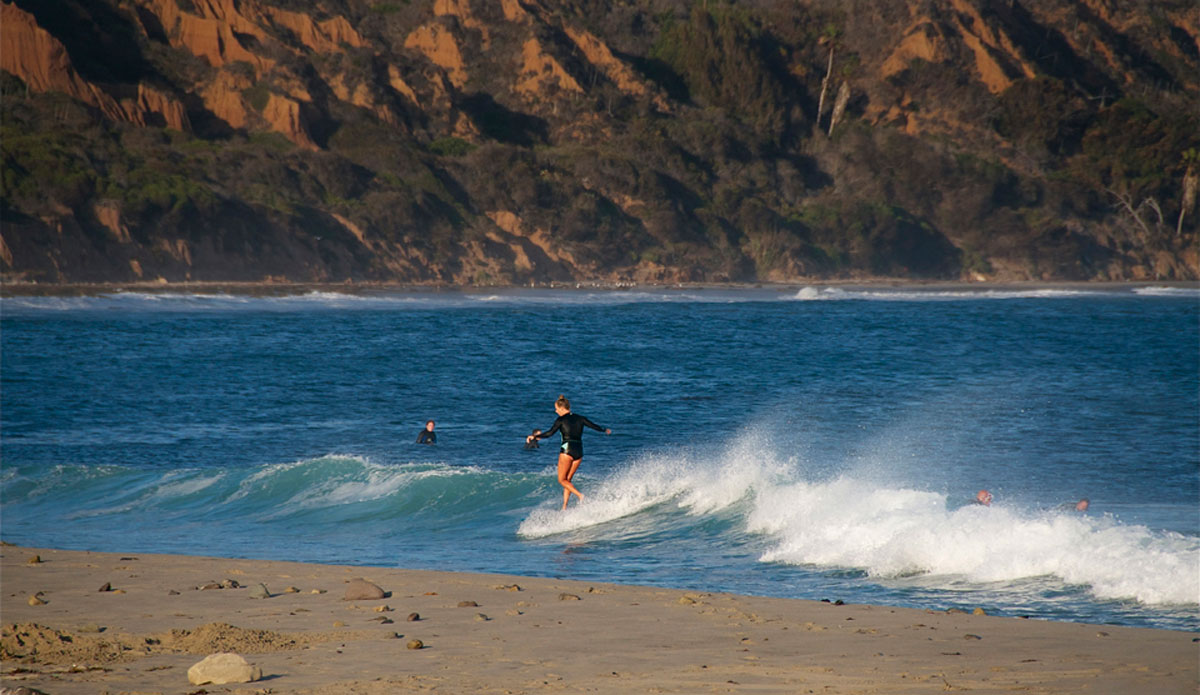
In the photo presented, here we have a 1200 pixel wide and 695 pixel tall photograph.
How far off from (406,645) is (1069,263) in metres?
93.5

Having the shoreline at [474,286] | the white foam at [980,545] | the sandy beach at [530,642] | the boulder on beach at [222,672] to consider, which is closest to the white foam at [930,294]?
the shoreline at [474,286]

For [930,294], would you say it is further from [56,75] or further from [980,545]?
[980,545]

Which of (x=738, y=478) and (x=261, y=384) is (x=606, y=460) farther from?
(x=261, y=384)

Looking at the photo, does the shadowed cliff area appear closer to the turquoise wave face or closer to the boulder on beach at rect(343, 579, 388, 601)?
the turquoise wave face

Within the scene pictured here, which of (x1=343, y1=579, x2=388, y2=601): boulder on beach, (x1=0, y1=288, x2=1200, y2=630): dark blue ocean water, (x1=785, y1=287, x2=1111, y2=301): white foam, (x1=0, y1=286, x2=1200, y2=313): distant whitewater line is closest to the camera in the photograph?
(x1=343, y1=579, x2=388, y2=601): boulder on beach

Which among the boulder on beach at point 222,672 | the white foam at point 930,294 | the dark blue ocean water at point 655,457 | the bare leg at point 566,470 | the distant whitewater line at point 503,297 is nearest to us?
the boulder on beach at point 222,672

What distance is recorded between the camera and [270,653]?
25.0 ft

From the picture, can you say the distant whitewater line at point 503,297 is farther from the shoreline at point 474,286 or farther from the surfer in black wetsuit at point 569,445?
the surfer in black wetsuit at point 569,445

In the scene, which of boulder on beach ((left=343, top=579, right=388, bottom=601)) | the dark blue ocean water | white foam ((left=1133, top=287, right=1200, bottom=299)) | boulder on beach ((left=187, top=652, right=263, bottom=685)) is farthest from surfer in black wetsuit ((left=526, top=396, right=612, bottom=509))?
white foam ((left=1133, top=287, right=1200, bottom=299))

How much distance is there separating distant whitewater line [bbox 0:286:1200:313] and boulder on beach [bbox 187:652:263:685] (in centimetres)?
4939

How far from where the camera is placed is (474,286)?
80.3 metres

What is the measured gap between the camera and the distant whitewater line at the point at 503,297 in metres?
55.9

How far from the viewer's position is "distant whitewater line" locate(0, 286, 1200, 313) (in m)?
55.9

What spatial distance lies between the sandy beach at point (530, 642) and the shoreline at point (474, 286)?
55.9m
